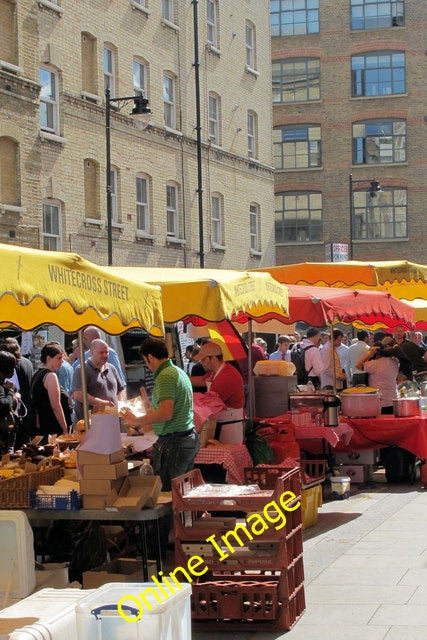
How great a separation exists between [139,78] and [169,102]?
2017 millimetres

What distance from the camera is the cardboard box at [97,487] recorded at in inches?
302

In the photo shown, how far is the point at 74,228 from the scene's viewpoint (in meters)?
28.4

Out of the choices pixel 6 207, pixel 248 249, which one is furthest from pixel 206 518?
pixel 248 249

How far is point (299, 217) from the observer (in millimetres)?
56812

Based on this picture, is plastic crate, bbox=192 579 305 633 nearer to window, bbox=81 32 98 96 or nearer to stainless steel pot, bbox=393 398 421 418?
stainless steel pot, bbox=393 398 421 418

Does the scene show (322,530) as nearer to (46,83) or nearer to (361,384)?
(361,384)

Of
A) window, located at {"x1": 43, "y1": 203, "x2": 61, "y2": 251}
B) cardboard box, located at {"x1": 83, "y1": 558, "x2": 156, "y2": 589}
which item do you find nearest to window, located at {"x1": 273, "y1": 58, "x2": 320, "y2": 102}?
window, located at {"x1": 43, "y1": 203, "x2": 61, "y2": 251}

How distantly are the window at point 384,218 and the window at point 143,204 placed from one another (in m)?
24.5

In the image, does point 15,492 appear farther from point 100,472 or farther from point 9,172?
point 9,172

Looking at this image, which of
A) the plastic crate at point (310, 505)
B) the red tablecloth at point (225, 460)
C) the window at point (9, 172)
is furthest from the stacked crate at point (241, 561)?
the window at point (9, 172)

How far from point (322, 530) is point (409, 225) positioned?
45539mm

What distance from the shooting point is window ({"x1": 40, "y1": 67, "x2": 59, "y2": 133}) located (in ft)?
90.1

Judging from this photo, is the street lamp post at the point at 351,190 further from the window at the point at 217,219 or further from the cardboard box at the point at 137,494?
the cardboard box at the point at 137,494

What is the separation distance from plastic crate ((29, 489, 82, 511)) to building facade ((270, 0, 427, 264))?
159ft
